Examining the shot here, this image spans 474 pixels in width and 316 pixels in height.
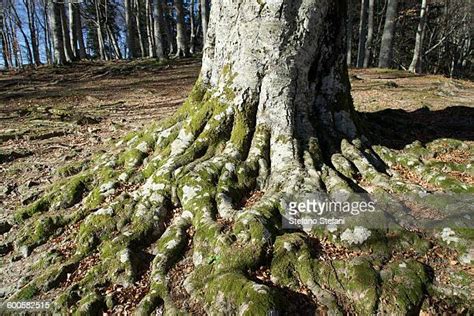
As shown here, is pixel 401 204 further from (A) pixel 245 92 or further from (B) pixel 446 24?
(B) pixel 446 24

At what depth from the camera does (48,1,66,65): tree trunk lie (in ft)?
55.0

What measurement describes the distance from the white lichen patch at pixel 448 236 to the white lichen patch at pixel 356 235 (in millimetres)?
746

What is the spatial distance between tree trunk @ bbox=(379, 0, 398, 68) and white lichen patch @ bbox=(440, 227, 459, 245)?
556 inches

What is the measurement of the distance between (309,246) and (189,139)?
2.18 metres

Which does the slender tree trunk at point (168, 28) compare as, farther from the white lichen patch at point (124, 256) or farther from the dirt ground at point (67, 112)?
the white lichen patch at point (124, 256)

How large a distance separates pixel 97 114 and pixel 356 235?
8.03 m

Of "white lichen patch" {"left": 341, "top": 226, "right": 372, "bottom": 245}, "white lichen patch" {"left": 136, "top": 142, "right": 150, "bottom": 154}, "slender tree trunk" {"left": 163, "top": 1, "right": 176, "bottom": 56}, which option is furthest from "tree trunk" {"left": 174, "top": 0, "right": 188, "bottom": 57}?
"white lichen patch" {"left": 341, "top": 226, "right": 372, "bottom": 245}

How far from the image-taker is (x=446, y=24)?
25203 millimetres

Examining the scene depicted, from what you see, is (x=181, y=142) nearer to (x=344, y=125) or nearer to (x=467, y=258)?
(x=344, y=125)

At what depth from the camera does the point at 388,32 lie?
15.7m

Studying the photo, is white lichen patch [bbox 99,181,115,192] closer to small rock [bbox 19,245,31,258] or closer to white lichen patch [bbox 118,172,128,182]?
white lichen patch [bbox 118,172,128,182]

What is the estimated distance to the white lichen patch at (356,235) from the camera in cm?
365

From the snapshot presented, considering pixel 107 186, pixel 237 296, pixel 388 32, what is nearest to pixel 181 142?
pixel 107 186

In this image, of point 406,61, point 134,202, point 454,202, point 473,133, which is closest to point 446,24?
point 406,61
